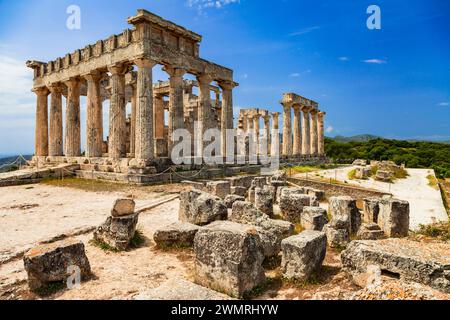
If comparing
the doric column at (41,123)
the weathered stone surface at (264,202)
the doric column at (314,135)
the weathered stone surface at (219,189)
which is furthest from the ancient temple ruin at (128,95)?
the doric column at (314,135)

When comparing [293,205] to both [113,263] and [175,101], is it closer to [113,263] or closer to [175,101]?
[113,263]

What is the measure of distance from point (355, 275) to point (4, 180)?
17.3m

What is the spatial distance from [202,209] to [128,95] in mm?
20278

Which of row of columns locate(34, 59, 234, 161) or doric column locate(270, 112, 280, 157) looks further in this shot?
doric column locate(270, 112, 280, 157)

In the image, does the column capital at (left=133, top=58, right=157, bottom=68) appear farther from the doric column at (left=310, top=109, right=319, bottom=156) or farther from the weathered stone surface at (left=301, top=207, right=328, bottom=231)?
the doric column at (left=310, top=109, right=319, bottom=156)

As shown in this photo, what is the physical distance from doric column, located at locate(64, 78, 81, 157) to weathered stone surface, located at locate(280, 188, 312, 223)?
56.8ft

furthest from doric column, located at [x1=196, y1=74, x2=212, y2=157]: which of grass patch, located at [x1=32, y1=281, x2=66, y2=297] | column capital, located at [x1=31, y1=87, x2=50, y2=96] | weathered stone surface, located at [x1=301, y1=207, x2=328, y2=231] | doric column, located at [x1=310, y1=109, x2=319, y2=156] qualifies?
doric column, located at [x1=310, y1=109, x2=319, y2=156]

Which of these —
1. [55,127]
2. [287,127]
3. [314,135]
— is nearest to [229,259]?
[55,127]

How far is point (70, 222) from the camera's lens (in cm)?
750

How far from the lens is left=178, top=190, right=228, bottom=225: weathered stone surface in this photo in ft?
23.4

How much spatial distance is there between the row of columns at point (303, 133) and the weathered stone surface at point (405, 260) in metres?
25.6

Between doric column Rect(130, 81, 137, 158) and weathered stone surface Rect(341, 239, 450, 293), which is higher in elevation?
doric column Rect(130, 81, 137, 158)

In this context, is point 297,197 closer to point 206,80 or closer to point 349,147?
point 206,80
